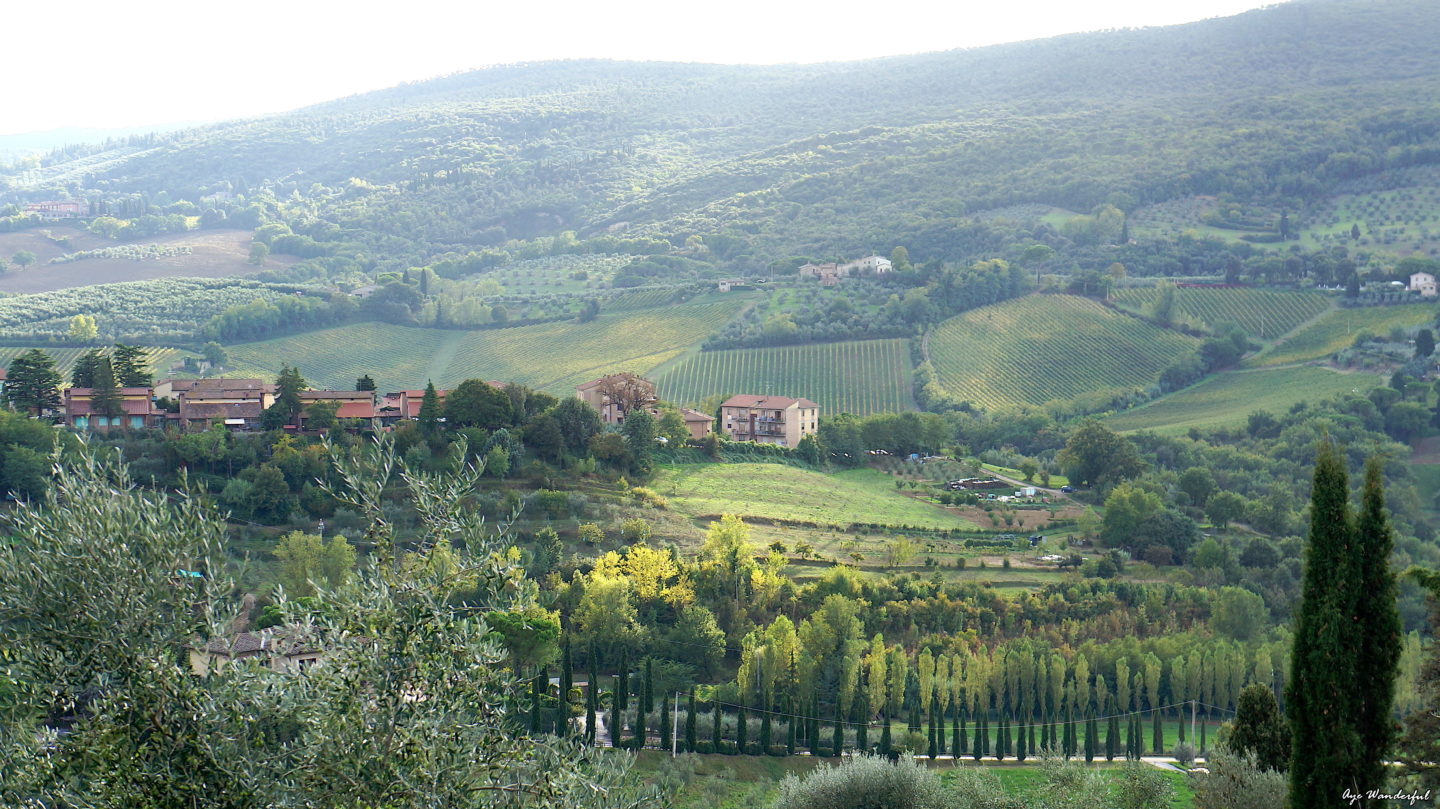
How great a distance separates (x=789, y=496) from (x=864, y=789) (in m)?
29.6

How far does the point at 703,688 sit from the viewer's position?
127ft

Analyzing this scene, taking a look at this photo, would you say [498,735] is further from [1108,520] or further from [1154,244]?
[1154,244]

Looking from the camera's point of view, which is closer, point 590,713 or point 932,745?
point 590,713

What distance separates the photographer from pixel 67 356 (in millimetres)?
85000

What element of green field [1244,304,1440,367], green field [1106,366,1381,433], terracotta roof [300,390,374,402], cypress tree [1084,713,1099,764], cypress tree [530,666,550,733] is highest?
terracotta roof [300,390,374,402]

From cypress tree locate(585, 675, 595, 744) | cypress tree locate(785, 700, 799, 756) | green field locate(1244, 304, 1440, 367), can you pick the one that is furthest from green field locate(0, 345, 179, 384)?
green field locate(1244, 304, 1440, 367)

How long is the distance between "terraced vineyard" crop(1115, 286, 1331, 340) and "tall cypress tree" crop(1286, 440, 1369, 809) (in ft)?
285

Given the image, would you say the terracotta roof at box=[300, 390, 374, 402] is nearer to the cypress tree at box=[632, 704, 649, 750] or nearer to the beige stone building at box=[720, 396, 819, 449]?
the beige stone building at box=[720, 396, 819, 449]

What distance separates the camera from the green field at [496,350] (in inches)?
3664

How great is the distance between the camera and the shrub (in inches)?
1055

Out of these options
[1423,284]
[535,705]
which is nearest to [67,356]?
[535,705]

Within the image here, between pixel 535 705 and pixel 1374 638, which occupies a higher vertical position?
pixel 1374 638

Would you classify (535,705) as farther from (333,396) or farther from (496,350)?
(496,350)

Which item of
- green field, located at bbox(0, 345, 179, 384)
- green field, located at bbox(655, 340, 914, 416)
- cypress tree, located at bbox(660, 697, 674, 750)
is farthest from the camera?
green field, located at bbox(655, 340, 914, 416)
